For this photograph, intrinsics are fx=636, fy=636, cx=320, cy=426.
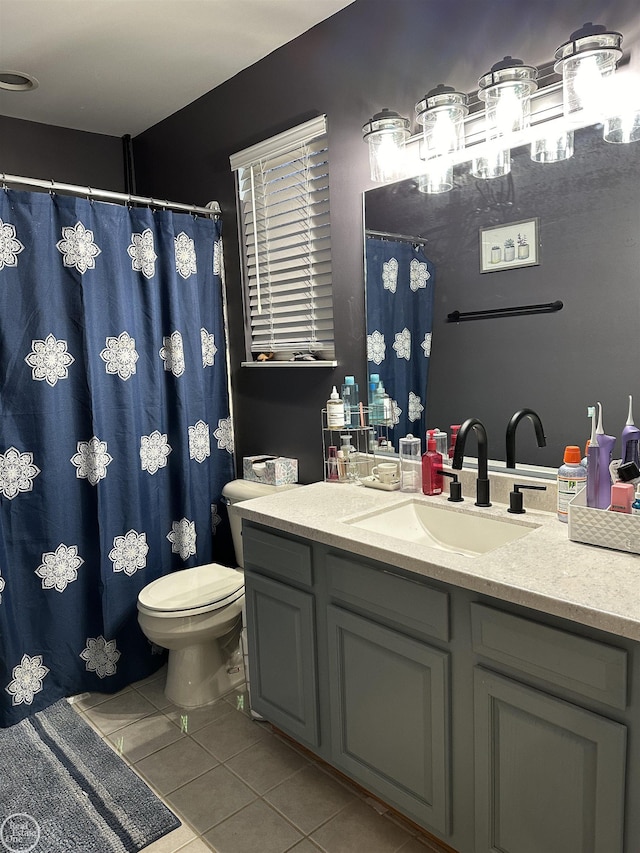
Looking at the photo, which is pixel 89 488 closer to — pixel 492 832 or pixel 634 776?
pixel 492 832

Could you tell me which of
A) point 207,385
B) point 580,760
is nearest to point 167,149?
point 207,385

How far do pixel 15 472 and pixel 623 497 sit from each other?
2110 mm

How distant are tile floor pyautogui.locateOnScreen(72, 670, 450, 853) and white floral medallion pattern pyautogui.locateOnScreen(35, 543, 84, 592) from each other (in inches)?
19.9

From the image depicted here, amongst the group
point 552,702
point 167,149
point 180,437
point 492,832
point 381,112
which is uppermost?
point 167,149

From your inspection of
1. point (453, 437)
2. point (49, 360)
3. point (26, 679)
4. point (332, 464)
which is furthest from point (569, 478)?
point (26, 679)

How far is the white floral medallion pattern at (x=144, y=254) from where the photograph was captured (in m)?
2.69

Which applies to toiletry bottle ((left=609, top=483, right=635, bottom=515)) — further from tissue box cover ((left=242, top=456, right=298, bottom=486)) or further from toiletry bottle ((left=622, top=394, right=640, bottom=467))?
tissue box cover ((left=242, top=456, right=298, bottom=486))

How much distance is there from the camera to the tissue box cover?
9.04 ft

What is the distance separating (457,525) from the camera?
6.52 ft

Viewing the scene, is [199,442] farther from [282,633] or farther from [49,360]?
[282,633]

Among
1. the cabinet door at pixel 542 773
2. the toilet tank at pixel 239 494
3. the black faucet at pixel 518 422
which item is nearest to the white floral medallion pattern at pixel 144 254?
the toilet tank at pixel 239 494

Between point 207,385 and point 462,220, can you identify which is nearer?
point 462,220

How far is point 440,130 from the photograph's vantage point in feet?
6.59

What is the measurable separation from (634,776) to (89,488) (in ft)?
6.97
